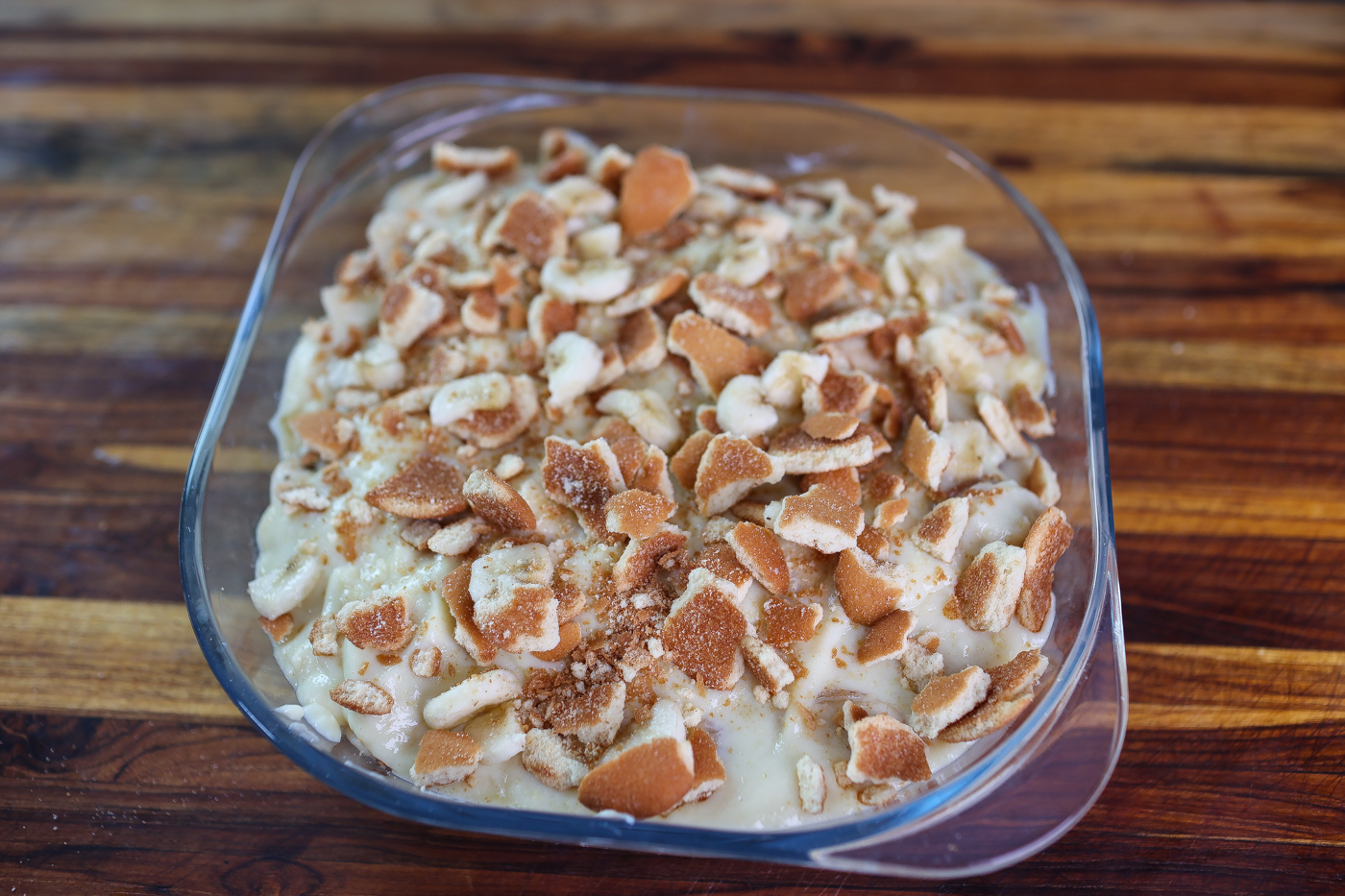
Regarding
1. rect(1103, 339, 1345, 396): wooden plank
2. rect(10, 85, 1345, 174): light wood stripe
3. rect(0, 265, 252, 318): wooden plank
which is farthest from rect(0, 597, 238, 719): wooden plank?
rect(1103, 339, 1345, 396): wooden plank

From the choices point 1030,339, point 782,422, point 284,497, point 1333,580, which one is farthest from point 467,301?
point 1333,580

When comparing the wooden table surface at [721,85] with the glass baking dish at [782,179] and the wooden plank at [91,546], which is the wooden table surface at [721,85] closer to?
the wooden plank at [91,546]

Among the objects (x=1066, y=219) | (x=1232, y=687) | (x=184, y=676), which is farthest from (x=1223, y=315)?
(x=184, y=676)

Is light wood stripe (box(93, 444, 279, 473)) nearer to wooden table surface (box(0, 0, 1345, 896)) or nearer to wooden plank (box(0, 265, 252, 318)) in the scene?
wooden table surface (box(0, 0, 1345, 896))

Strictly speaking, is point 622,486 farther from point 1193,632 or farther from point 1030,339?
point 1193,632

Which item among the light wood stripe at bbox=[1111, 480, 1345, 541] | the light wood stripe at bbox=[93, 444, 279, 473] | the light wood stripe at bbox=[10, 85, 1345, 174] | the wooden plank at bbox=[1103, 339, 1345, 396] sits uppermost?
the light wood stripe at bbox=[10, 85, 1345, 174]

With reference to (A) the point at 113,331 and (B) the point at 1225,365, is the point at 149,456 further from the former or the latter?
(B) the point at 1225,365

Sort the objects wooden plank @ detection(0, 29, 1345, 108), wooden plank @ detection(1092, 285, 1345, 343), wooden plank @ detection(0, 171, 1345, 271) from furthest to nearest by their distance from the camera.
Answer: wooden plank @ detection(0, 29, 1345, 108), wooden plank @ detection(0, 171, 1345, 271), wooden plank @ detection(1092, 285, 1345, 343)

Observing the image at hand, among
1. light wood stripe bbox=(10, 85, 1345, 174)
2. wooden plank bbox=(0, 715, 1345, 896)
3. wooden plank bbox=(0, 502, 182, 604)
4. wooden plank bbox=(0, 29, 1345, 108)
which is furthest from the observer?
wooden plank bbox=(0, 29, 1345, 108)
